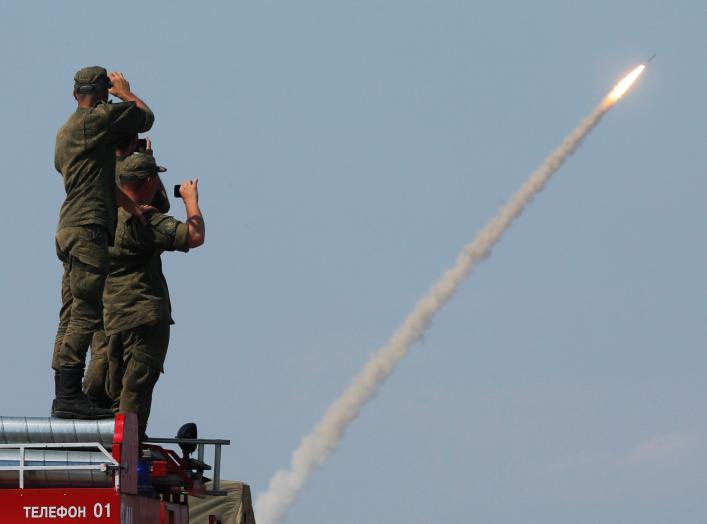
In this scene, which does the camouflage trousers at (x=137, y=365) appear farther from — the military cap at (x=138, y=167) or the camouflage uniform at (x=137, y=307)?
the military cap at (x=138, y=167)

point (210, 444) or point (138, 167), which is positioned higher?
point (138, 167)

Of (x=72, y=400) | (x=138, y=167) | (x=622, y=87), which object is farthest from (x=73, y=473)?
(x=622, y=87)

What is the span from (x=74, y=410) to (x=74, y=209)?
1767 millimetres

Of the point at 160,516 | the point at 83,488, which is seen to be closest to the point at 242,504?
the point at 160,516

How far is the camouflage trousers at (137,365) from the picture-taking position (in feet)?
52.3

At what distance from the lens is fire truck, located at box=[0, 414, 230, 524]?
39.3 ft

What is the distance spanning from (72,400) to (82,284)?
0.98m

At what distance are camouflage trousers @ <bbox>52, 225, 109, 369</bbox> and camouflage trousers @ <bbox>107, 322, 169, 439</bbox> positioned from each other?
1.64 m

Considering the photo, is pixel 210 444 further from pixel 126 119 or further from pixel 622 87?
pixel 622 87

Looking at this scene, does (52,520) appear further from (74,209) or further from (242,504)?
(242,504)

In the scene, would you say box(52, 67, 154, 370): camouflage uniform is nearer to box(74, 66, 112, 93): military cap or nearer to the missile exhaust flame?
box(74, 66, 112, 93): military cap

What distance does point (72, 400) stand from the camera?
1398 cm

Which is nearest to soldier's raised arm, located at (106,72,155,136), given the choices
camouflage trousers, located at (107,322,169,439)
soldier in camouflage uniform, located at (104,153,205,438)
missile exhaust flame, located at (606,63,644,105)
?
soldier in camouflage uniform, located at (104,153,205,438)

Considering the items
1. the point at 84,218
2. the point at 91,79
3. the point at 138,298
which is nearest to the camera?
the point at 84,218
